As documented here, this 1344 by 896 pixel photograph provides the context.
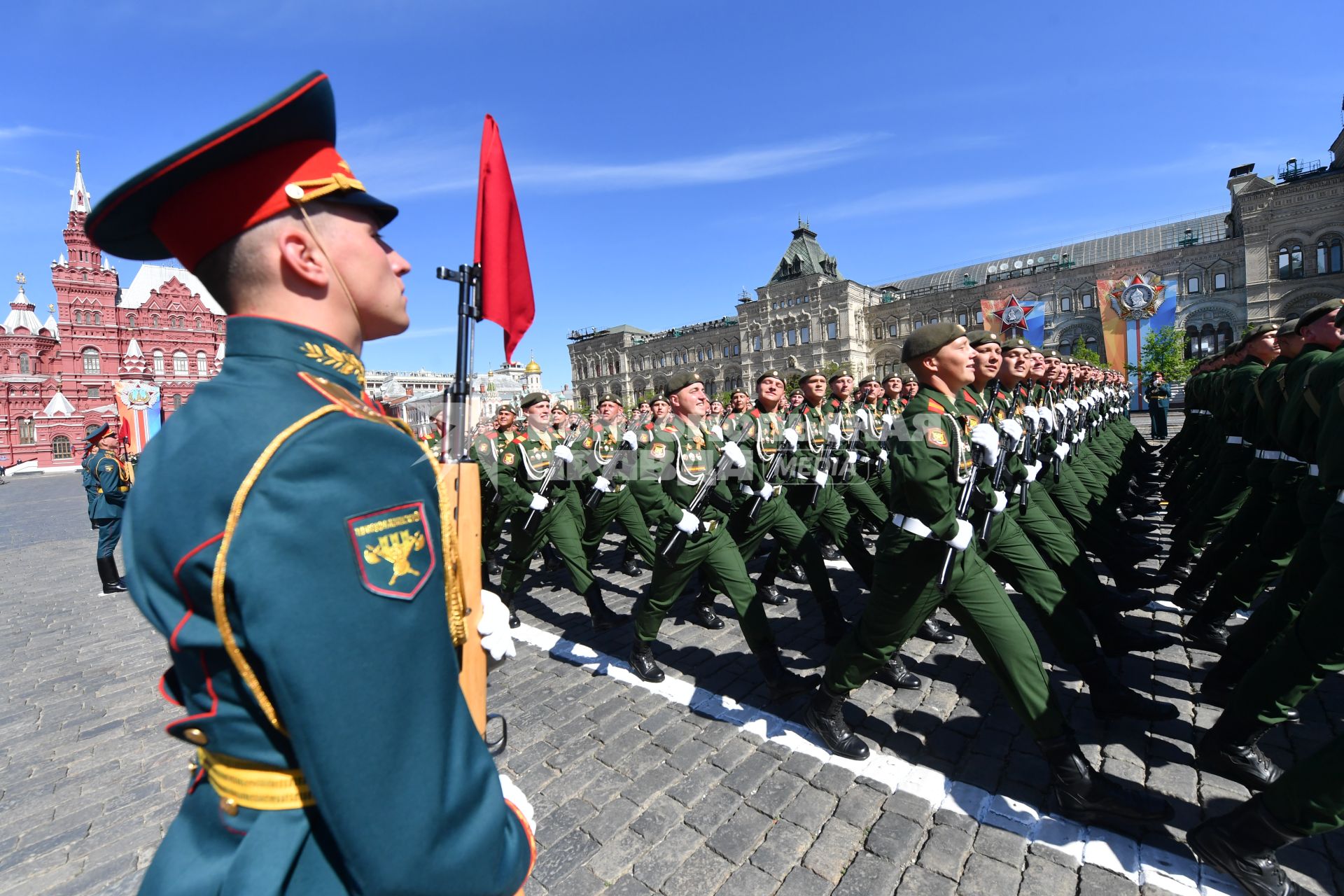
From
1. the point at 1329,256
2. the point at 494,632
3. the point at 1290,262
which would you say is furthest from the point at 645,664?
the point at 1290,262

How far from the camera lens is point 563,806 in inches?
123

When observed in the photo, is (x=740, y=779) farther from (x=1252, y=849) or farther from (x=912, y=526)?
(x=1252, y=849)

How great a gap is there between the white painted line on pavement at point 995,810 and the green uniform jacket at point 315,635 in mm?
2701

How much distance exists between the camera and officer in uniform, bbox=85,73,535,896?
31.8 inches

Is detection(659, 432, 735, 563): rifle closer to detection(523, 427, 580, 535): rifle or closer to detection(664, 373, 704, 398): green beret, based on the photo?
detection(664, 373, 704, 398): green beret

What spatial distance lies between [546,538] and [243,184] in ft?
19.0

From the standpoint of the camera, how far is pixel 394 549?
90 cm

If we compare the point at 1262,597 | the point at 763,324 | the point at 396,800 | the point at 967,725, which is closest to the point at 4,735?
the point at 396,800

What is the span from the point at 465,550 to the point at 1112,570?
6.60m

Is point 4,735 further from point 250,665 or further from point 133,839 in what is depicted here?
point 250,665

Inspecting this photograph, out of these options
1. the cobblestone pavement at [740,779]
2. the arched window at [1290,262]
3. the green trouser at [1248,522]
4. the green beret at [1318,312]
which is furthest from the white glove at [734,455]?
the arched window at [1290,262]

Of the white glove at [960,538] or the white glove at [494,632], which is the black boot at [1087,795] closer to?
the white glove at [960,538]

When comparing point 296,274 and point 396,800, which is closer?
point 396,800

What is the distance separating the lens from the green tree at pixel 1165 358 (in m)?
35.5
